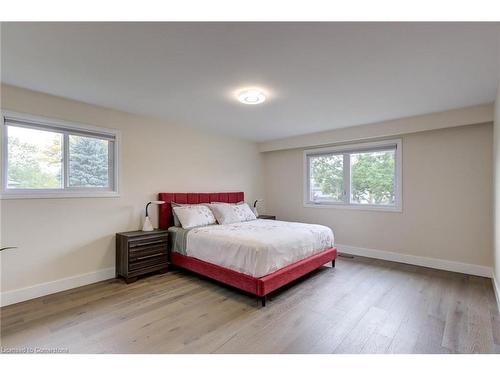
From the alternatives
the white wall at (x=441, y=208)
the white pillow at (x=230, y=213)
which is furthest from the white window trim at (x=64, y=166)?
the white wall at (x=441, y=208)

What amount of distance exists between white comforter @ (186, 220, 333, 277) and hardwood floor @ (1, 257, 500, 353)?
1.22 ft

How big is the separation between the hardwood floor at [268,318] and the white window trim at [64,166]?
45.5 inches

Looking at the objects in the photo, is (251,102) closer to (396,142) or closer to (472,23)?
(472,23)

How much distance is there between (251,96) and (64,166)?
2463 millimetres

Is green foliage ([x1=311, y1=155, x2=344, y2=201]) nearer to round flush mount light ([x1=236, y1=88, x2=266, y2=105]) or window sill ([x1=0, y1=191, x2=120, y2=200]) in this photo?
round flush mount light ([x1=236, y1=88, x2=266, y2=105])

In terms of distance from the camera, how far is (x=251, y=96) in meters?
2.80

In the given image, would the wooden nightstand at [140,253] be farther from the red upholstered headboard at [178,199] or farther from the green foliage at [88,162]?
the green foliage at [88,162]

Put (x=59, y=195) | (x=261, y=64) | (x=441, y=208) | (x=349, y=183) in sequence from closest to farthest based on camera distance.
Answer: (x=261, y=64) < (x=59, y=195) < (x=441, y=208) < (x=349, y=183)

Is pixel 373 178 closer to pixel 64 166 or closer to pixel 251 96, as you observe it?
pixel 251 96

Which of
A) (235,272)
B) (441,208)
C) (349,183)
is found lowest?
(235,272)

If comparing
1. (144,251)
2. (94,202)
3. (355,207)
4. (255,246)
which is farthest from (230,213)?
(355,207)

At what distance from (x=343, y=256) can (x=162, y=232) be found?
3147 mm
